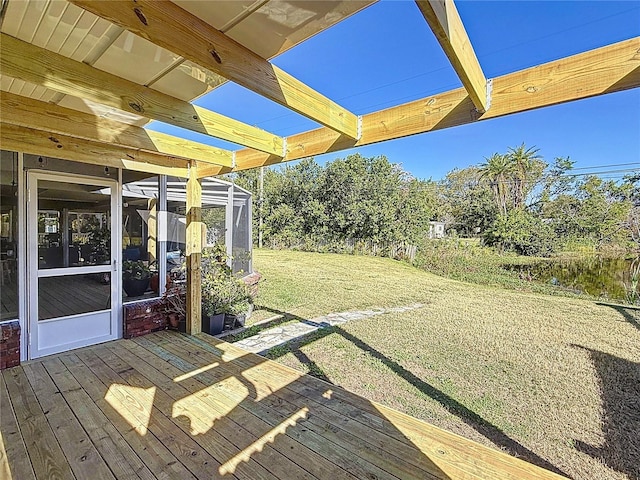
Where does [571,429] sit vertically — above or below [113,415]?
below

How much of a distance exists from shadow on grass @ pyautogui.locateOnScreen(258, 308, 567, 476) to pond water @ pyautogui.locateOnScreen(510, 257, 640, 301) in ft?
25.5

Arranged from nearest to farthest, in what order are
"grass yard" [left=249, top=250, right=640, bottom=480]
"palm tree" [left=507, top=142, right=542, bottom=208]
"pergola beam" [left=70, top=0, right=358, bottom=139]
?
"pergola beam" [left=70, top=0, right=358, bottom=139] → "grass yard" [left=249, top=250, right=640, bottom=480] → "palm tree" [left=507, top=142, right=542, bottom=208]

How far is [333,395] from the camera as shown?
2639mm

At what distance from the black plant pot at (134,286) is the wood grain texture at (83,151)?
143 cm

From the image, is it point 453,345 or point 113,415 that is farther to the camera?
point 453,345

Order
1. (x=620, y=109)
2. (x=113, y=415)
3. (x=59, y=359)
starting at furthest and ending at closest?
(x=620, y=109) < (x=59, y=359) < (x=113, y=415)

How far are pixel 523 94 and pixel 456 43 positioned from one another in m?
0.70

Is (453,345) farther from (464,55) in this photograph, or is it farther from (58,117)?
(58,117)

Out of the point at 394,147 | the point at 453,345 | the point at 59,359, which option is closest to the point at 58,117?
the point at 59,359

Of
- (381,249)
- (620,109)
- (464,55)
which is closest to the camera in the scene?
(464,55)

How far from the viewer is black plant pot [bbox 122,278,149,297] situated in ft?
13.1

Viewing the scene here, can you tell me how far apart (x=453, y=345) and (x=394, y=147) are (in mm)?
15610

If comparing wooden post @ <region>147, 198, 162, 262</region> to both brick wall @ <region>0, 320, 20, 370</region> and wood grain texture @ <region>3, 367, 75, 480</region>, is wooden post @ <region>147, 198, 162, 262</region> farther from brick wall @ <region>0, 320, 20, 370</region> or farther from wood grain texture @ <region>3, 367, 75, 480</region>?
wood grain texture @ <region>3, 367, 75, 480</region>

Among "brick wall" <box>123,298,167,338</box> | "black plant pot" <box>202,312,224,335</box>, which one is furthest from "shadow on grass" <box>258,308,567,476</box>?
"brick wall" <box>123,298,167,338</box>
